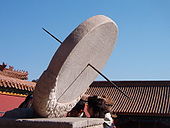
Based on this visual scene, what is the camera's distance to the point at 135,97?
14.8 m

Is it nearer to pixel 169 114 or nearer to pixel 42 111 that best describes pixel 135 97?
pixel 169 114

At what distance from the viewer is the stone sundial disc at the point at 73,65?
2.56m

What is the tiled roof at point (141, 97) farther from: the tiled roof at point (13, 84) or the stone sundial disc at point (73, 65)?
the stone sundial disc at point (73, 65)

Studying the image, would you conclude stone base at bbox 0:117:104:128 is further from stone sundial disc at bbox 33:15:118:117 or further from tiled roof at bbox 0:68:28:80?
tiled roof at bbox 0:68:28:80

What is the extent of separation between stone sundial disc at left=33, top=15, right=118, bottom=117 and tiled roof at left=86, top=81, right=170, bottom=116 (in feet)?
31.3

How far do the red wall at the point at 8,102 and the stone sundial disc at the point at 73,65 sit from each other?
340 cm

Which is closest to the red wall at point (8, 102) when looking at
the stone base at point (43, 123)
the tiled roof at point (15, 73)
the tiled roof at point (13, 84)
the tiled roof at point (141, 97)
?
the tiled roof at point (13, 84)

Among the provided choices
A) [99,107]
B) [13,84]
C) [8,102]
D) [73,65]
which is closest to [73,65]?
[73,65]

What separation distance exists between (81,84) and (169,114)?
9.46m

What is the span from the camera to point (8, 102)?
6.43 meters

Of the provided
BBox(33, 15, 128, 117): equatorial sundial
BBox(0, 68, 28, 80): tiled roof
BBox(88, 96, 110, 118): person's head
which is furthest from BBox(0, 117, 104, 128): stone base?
BBox(0, 68, 28, 80): tiled roof

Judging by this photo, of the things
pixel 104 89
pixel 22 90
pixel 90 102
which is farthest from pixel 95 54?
pixel 104 89

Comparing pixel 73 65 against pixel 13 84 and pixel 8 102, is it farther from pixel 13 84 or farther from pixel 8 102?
pixel 8 102

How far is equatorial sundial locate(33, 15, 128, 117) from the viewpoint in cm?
257
